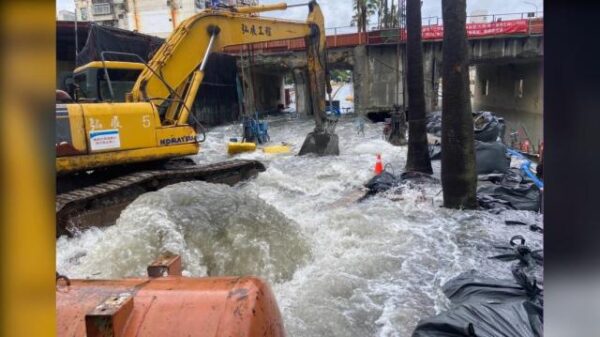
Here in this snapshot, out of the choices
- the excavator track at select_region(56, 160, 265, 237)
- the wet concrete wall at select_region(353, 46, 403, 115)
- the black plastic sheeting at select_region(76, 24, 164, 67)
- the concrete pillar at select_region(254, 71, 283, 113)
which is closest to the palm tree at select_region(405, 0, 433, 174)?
the excavator track at select_region(56, 160, 265, 237)

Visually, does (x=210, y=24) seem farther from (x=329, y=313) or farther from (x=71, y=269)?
(x=329, y=313)

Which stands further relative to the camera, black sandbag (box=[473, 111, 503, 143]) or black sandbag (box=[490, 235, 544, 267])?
black sandbag (box=[473, 111, 503, 143])

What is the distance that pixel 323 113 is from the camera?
45.4ft

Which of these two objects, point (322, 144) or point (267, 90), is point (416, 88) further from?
point (267, 90)

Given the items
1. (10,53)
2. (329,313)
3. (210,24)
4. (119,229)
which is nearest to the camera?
(10,53)

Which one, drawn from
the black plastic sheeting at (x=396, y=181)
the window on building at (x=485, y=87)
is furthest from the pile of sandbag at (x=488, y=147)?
the window on building at (x=485, y=87)

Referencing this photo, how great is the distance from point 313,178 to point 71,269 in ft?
21.5

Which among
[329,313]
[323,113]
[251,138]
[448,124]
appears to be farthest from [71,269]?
[251,138]

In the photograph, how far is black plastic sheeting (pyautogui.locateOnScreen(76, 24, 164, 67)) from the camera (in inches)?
548

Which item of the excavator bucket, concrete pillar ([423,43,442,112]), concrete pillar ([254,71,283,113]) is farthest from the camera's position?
concrete pillar ([254,71,283,113])

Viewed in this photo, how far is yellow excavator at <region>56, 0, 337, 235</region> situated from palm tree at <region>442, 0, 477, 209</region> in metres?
4.62

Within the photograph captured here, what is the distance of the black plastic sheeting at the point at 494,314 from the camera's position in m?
2.98

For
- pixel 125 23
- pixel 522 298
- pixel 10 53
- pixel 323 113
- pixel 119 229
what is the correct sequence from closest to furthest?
pixel 10 53 → pixel 522 298 → pixel 119 229 → pixel 323 113 → pixel 125 23

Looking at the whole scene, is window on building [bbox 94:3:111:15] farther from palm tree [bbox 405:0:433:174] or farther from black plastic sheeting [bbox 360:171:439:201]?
black plastic sheeting [bbox 360:171:439:201]
